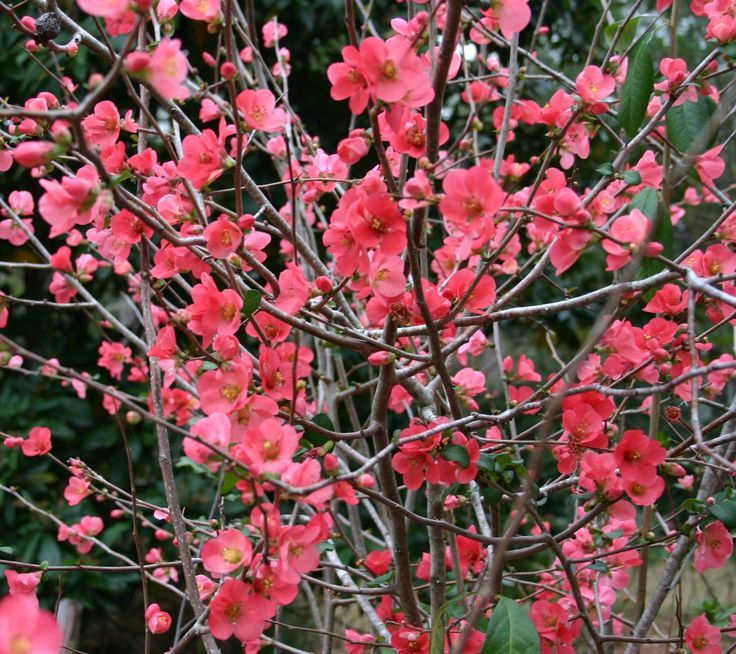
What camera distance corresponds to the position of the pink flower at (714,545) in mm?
1003

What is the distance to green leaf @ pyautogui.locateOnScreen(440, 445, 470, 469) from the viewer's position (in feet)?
2.97

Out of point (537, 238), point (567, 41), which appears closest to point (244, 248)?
point (537, 238)

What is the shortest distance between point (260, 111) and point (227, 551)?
0.53 meters

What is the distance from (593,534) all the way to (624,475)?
25cm

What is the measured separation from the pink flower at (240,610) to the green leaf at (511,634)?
29 cm

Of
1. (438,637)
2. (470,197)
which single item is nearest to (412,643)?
(438,637)

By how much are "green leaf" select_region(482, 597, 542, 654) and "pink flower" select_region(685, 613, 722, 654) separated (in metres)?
0.36

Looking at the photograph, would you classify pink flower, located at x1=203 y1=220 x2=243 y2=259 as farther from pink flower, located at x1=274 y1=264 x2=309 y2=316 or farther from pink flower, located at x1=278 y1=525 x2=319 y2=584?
pink flower, located at x1=278 y1=525 x2=319 y2=584

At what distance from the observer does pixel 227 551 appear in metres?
0.80

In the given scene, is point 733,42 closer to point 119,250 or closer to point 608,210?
point 608,210

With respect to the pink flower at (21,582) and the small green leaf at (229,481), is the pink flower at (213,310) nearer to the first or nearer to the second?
the small green leaf at (229,481)

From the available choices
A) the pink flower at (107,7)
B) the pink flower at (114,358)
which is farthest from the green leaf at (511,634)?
the pink flower at (114,358)

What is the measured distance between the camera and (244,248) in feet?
3.06

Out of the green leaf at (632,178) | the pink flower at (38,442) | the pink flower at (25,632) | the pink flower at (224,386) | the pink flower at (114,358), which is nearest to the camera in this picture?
the pink flower at (25,632)
